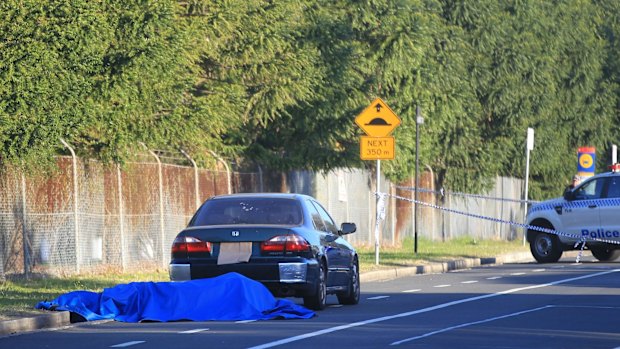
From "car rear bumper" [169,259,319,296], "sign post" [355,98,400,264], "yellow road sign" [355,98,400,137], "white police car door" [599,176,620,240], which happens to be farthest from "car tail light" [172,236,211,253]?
"white police car door" [599,176,620,240]

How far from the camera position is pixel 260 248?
1697 cm

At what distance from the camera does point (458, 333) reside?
14.1 meters

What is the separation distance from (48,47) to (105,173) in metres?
4.30

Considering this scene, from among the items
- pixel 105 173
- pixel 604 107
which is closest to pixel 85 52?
pixel 105 173

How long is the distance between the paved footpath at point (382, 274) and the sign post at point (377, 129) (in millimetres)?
1267

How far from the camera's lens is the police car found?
103 ft

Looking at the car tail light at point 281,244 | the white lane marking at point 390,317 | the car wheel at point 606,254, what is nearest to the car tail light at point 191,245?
the car tail light at point 281,244

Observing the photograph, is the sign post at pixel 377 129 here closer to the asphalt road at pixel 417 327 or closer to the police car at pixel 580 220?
the police car at pixel 580 220

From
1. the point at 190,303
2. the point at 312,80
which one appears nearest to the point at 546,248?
the point at 312,80

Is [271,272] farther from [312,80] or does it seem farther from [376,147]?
[312,80]

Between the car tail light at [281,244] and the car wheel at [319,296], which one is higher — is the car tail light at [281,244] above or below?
above

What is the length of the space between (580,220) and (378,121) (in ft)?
19.1

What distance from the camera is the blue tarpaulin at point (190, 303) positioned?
53.7 feet

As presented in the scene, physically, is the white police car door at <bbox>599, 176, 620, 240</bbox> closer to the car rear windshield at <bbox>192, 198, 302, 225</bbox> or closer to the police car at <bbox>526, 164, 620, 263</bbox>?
the police car at <bbox>526, 164, 620, 263</bbox>
